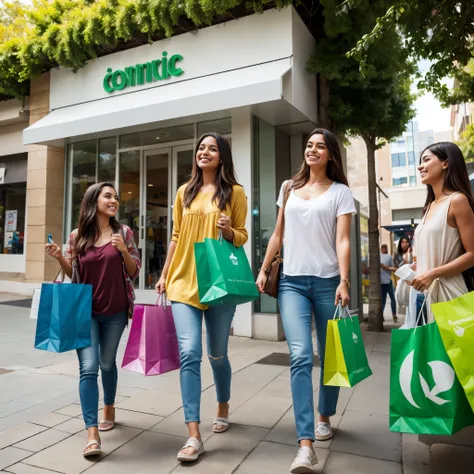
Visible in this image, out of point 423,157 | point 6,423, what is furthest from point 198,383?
point 423,157

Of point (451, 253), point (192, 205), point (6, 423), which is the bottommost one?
point (6, 423)

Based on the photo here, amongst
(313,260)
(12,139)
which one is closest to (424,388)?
(313,260)

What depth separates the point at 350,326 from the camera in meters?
2.62

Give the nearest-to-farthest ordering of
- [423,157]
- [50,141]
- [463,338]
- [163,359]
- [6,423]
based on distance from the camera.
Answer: [463,338] → [423,157] → [163,359] → [6,423] → [50,141]

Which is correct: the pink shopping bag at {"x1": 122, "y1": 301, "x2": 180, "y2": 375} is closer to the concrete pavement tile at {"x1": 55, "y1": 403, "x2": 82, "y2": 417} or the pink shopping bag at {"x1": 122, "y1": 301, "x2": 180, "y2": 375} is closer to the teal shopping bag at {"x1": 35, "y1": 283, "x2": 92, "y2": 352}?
the teal shopping bag at {"x1": 35, "y1": 283, "x2": 92, "y2": 352}

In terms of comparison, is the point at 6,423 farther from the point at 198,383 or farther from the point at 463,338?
the point at 463,338

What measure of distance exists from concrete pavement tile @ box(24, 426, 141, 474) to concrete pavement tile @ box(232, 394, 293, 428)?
0.83 metres

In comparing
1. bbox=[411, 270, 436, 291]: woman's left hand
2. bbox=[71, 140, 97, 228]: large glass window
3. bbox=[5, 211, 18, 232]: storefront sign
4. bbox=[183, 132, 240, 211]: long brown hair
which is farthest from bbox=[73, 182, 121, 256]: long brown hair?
bbox=[5, 211, 18, 232]: storefront sign

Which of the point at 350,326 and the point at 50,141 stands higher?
the point at 50,141

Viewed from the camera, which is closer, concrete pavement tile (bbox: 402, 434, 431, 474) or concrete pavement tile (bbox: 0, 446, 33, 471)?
concrete pavement tile (bbox: 402, 434, 431, 474)

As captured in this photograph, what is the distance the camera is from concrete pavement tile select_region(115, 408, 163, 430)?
11.0 ft

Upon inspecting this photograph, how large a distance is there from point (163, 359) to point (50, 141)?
8581 millimetres

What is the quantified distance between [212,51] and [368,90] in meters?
3.12

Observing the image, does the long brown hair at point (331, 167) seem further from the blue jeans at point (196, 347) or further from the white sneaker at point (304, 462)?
the white sneaker at point (304, 462)
